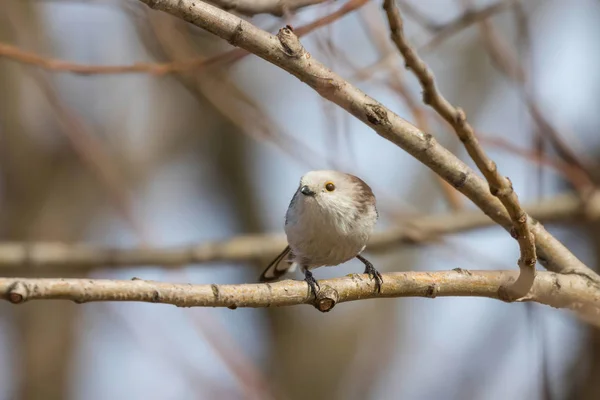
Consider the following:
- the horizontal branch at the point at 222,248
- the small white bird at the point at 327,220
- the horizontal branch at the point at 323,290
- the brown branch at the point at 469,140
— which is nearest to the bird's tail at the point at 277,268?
the small white bird at the point at 327,220

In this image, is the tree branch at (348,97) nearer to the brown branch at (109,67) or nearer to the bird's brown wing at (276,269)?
the brown branch at (109,67)

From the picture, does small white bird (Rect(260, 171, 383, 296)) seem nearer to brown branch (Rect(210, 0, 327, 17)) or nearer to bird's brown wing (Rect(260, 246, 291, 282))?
bird's brown wing (Rect(260, 246, 291, 282))

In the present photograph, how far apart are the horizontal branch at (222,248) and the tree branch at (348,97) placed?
1521mm

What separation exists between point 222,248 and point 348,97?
2276mm

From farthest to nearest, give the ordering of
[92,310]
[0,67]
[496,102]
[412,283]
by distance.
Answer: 1. [496,102]
2. [92,310]
3. [0,67]
4. [412,283]

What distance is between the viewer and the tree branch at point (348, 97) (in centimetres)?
180

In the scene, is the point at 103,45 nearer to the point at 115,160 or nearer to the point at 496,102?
the point at 115,160

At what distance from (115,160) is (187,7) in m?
5.50

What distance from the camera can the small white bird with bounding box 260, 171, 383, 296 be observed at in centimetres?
282

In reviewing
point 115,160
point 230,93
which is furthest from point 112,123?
point 230,93

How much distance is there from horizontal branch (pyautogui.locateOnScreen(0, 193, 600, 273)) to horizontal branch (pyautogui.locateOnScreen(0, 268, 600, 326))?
160cm

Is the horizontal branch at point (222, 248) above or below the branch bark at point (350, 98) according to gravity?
below

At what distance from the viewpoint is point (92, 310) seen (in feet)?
22.8

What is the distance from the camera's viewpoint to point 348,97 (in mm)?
1980
